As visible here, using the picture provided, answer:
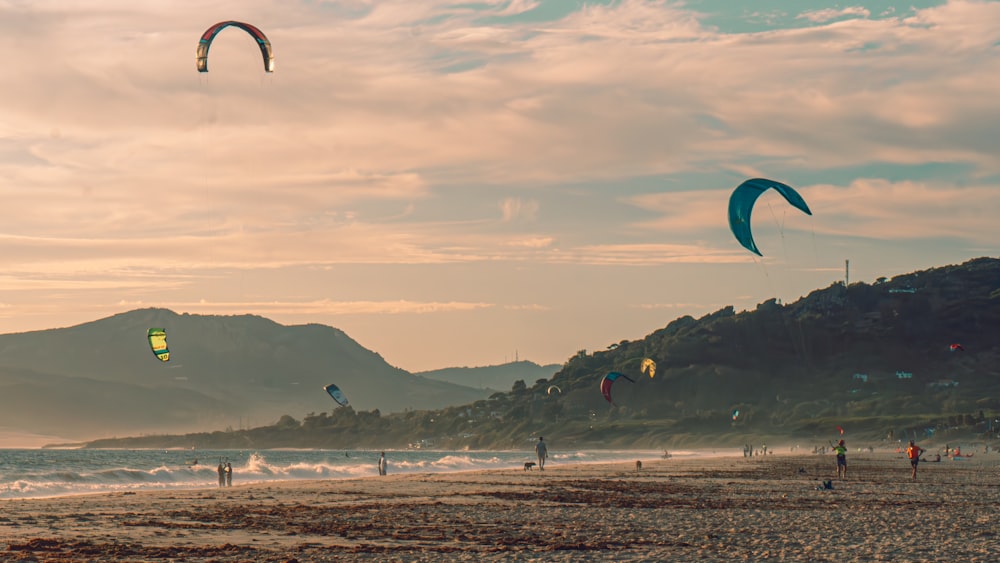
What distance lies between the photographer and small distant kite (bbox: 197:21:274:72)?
36.4 meters

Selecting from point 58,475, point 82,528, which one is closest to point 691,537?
point 82,528

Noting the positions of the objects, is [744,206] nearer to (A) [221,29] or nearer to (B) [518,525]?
(A) [221,29]

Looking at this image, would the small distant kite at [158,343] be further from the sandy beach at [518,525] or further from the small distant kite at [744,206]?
the small distant kite at [744,206]

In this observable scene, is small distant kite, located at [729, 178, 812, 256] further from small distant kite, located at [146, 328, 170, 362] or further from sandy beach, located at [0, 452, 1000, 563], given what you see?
small distant kite, located at [146, 328, 170, 362]

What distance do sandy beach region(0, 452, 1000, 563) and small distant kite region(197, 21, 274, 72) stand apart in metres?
13.3

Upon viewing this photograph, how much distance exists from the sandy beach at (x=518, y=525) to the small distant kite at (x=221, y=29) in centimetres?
1332

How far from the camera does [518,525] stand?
73.4 ft

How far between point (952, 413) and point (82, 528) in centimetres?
17572

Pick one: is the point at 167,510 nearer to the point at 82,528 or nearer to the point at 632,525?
the point at 82,528

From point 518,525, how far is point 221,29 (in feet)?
71.2

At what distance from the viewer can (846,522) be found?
883 inches

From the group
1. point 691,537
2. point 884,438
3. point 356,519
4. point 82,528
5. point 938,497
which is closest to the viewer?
point 691,537

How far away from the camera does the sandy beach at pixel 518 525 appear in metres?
17.7

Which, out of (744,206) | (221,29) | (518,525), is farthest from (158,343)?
(518,525)
